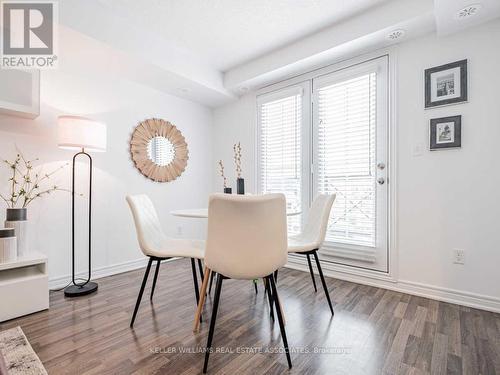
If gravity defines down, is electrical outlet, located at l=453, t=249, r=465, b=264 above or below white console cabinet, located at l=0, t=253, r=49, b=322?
above

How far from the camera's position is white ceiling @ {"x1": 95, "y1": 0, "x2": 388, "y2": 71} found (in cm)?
219

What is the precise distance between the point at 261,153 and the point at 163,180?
1.37m

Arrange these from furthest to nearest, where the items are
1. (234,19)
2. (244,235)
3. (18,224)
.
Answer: (234,19) < (18,224) < (244,235)

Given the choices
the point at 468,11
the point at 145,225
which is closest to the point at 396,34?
the point at 468,11

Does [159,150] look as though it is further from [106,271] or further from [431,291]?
[431,291]

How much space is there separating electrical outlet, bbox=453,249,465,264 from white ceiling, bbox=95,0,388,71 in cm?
221

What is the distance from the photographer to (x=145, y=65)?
2629 mm

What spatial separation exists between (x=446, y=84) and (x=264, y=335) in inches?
98.1

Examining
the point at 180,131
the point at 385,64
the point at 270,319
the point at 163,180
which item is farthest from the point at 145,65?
the point at 270,319

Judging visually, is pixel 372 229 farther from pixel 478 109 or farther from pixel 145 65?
pixel 145 65

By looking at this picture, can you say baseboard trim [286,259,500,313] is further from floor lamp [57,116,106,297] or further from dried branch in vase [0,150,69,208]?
dried branch in vase [0,150,69,208]

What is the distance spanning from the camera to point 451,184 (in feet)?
7.03

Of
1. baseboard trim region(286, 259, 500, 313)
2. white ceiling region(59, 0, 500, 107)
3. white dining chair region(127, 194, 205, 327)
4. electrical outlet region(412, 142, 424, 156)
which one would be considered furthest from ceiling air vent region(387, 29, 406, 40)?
white dining chair region(127, 194, 205, 327)

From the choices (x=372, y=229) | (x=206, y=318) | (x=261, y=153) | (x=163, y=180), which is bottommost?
(x=206, y=318)
